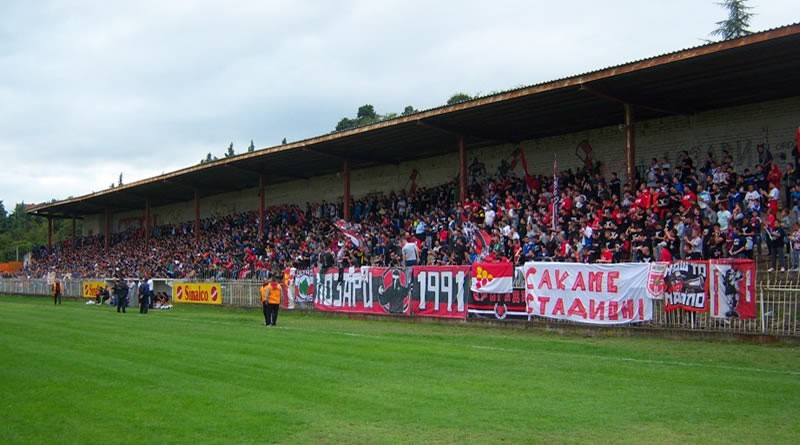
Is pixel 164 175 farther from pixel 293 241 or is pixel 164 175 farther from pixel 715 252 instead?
pixel 715 252

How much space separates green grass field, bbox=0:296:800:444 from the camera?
8.00 metres

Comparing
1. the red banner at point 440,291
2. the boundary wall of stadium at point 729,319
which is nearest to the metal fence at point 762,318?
the boundary wall of stadium at point 729,319

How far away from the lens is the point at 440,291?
24109mm

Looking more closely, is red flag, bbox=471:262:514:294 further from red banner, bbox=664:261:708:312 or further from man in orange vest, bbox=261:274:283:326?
man in orange vest, bbox=261:274:283:326

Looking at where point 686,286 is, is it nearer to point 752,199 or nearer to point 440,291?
point 752,199

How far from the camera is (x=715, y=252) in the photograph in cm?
1927

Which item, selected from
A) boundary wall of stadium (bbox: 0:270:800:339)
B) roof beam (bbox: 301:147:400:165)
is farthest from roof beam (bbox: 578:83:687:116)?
roof beam (bbox: 301:147:400:165)

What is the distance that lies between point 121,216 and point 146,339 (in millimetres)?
55284

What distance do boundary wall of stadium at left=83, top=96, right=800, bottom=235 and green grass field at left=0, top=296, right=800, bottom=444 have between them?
12193 mm

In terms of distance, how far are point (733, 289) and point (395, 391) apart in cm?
957

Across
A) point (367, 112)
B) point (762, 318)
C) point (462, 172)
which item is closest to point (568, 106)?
point (462, 172)

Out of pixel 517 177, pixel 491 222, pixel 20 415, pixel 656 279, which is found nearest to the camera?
pixel 20 415

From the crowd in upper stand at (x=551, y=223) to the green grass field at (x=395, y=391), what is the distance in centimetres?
407

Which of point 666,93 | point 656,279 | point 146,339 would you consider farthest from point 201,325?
point 666,93
